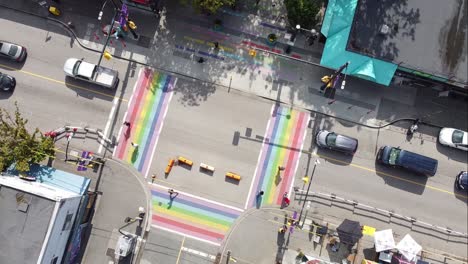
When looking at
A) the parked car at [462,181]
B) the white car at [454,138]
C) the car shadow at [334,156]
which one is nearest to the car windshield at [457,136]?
the white car at [454,138]

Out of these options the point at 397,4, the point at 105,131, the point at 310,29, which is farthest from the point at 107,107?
the point at 397,4

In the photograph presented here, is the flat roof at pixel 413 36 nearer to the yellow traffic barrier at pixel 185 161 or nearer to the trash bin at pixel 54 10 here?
the yellow traffic barrier at pixel 185 161

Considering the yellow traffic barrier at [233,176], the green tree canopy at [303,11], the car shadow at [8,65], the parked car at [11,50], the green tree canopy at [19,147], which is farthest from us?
the car shadow at [8,65]

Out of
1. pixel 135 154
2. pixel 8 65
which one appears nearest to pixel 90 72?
pixel 8 65

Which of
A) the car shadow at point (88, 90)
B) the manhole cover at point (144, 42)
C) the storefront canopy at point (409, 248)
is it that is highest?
the manhole cover at point (144, 42)

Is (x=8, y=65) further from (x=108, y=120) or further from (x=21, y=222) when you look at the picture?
(x=21, y=222)

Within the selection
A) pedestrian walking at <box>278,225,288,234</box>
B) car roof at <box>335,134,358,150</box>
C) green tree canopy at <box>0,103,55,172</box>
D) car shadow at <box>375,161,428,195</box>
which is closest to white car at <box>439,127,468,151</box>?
car shadow at <box>375,161,428,195</box>

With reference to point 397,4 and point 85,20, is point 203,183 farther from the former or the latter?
point 397,4
